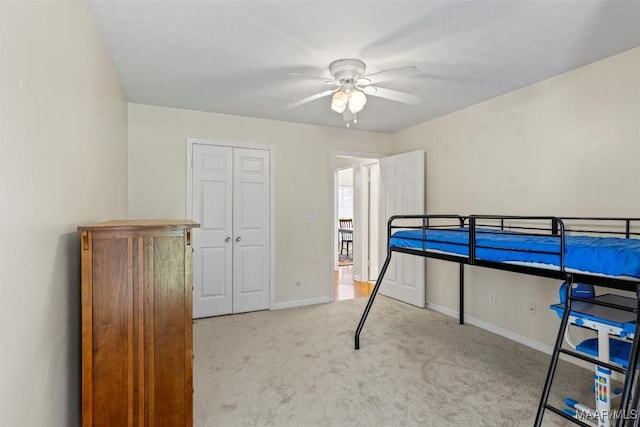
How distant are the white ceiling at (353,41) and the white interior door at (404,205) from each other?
1.28m

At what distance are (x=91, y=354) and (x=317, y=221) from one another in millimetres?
3308

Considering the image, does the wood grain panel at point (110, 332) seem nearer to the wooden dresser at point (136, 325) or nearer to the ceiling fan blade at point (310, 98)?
the wooden dresser at point (136, 325)

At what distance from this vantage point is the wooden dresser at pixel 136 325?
1.54 metres

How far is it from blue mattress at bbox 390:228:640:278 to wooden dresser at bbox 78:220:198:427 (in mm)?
1879

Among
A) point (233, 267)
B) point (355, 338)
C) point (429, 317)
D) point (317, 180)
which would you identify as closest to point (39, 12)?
point (355, 338)

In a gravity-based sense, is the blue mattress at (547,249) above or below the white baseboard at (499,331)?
above

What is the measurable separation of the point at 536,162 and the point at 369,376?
7.87 ft

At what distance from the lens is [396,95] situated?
3.39 m

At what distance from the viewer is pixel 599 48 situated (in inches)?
96.5

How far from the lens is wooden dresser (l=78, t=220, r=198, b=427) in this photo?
5.07 ft

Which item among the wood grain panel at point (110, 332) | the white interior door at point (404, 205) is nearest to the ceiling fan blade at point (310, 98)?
the white interior door at point (404, 205)

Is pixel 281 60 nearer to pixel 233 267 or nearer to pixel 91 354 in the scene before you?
pixel 91 354

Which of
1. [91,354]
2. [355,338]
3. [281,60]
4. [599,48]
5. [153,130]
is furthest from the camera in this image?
[153,130]

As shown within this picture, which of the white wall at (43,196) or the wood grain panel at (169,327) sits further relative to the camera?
the wood grain panel at (169,327)
